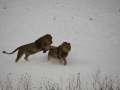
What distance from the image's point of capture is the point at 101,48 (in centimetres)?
1012

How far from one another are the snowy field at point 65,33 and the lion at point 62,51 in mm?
269

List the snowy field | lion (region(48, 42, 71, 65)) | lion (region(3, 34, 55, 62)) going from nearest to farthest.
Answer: the snowy field < lion (region(48, 42, 71, 65)) < lion (region(3, 34, 55, 62))

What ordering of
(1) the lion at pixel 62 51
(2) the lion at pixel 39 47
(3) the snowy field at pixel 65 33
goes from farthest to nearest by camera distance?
(2) the lion at pixel 39 47
(1) the lion at pixel 62 51
(3) the snowy field at pixel 65 33

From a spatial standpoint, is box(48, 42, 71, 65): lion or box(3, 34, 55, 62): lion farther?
box(3, 34, 55, 62): lion

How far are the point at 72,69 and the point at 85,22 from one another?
7364 mm

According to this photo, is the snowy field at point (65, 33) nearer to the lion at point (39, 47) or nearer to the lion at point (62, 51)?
the lion at point (62, 51)

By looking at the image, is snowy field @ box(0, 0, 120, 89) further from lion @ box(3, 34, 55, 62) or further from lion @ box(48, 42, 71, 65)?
lion @ box(3, 34, 55, 62)

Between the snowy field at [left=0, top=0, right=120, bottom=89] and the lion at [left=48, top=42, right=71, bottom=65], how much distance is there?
0.27 meters

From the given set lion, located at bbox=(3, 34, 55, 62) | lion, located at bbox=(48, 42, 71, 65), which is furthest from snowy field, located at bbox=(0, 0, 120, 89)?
lion, located at bbox=(3, 34, 55, 62)

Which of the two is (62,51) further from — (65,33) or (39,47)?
(65,33)

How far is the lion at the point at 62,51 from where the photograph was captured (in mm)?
7625

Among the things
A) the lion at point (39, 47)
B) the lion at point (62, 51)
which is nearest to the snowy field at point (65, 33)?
the lion at point (62, 51)

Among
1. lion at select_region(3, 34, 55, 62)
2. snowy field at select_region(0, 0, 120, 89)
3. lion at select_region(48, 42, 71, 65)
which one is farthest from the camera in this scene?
lion at select_region(3, 34, 55, 62)

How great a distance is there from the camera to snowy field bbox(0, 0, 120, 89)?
6952mm
